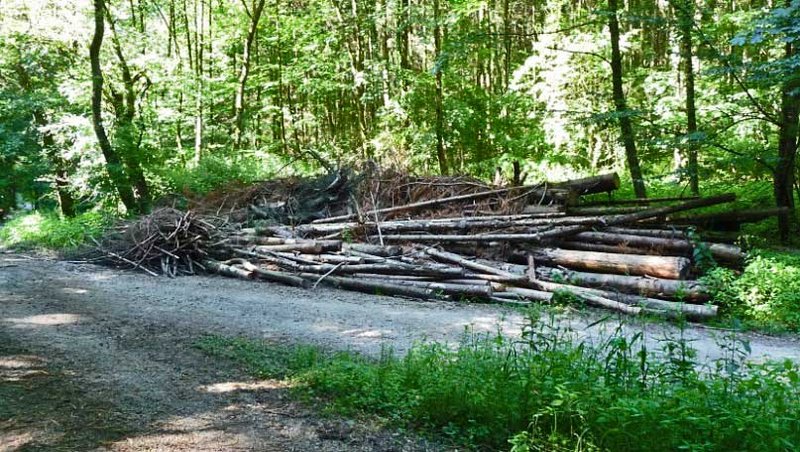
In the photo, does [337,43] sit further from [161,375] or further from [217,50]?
[161,375]

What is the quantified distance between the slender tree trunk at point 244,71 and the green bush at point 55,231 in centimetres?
807

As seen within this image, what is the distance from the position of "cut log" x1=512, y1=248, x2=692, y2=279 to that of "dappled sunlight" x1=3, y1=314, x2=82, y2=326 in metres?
8.42

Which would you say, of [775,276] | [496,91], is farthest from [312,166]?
[775,276]

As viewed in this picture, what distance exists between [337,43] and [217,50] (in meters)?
6.17

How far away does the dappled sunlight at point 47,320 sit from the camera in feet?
24.5

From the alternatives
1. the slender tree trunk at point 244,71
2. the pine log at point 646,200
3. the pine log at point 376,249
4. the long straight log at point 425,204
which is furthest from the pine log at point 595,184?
the slender tree trunk at point 244,71

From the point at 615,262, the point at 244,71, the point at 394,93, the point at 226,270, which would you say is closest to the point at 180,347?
the point at 226,270

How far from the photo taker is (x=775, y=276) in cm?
960

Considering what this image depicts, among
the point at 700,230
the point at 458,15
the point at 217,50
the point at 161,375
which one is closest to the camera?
the point at 161,375

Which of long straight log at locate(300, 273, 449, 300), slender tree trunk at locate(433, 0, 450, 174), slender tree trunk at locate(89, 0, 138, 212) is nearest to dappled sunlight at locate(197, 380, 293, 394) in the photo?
long straight log at locate(300, 273, 449, 300)

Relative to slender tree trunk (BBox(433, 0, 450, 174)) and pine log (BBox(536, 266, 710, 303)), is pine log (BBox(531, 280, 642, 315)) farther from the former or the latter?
slender tree trunk (BBox(433, 0, 450, 174))

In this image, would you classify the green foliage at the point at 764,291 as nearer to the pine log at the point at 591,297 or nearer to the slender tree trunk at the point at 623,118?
the pine log at the point at 591,297

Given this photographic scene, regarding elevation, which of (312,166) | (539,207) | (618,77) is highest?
(618,77)

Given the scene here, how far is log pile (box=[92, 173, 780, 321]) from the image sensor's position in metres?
10.8
